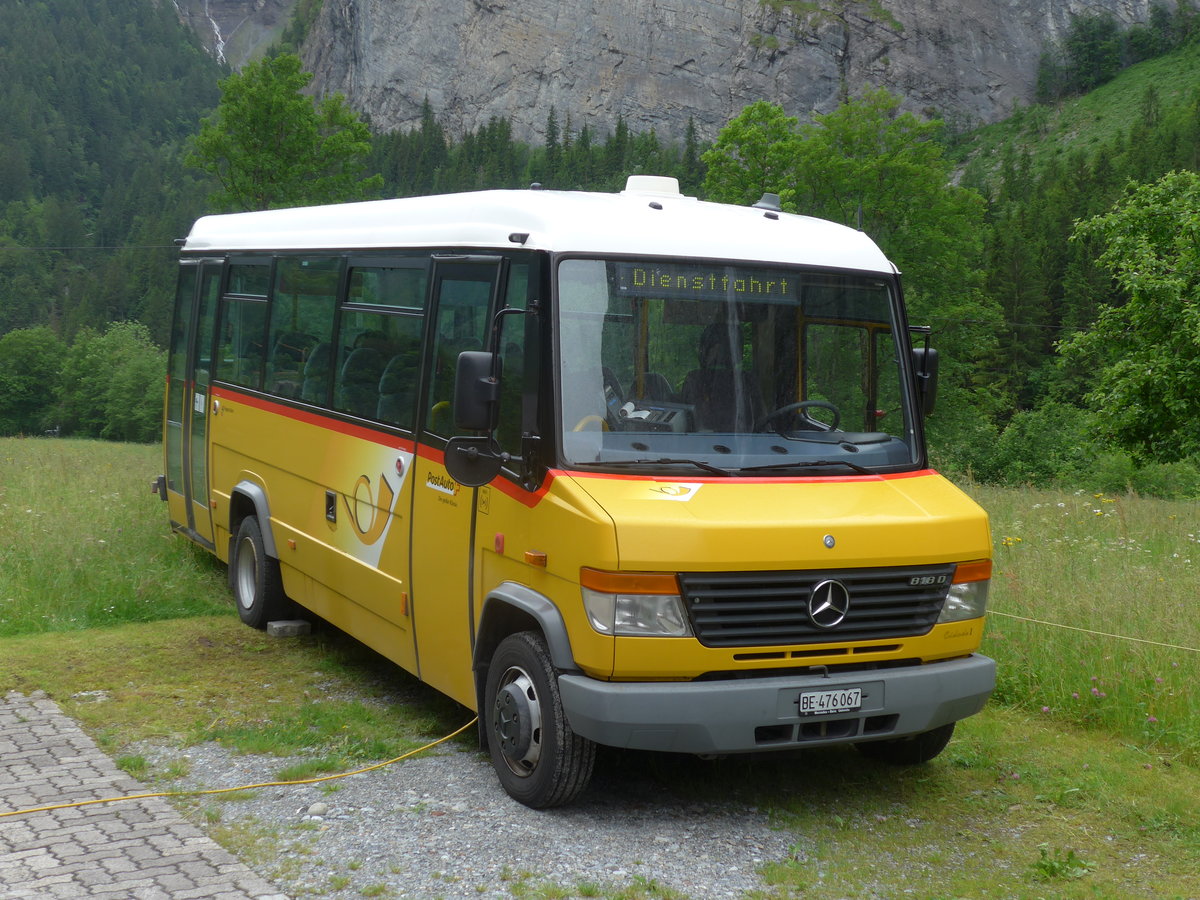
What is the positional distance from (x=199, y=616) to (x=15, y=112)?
539 ft

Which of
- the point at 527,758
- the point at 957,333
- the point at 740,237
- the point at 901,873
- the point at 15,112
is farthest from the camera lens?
the point at 15,112

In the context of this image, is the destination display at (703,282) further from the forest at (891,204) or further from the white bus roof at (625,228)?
the forest at (891,204)

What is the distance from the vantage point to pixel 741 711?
17.0 feet

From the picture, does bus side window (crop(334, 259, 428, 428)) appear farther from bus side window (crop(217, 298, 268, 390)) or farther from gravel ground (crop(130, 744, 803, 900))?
gravel ground (crop(130, 744, 803, 900))

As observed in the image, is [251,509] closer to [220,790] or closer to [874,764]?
[220,790]

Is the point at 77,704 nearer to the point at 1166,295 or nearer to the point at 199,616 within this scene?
Result: the point at 199,616

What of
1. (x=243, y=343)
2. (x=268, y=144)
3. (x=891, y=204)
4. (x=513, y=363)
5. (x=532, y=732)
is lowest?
(x=532, y=732)

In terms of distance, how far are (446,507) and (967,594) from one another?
8.17 ft

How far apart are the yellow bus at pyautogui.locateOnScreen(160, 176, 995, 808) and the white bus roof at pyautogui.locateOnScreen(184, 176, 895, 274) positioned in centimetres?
2

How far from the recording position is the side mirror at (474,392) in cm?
538

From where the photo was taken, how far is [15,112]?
154 m

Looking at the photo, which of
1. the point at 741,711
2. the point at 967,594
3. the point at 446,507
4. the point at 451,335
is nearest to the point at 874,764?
the point at 967,594

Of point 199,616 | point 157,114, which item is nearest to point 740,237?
point 199,616

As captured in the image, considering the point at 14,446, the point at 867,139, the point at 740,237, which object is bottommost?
the point at 14,446
